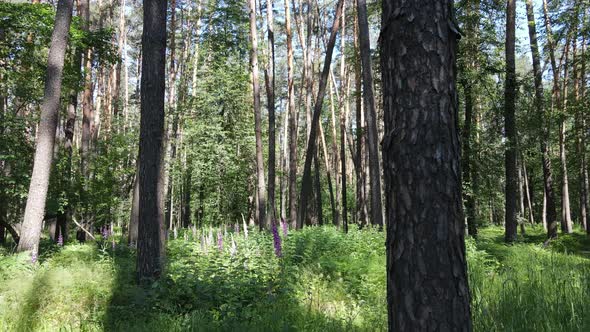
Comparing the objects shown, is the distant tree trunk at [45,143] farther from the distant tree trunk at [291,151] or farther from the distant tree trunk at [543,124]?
the distant tree trunk at [543,124]

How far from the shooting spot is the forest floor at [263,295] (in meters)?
3.70

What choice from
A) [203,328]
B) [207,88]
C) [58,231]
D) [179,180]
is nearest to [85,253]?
[203,328]

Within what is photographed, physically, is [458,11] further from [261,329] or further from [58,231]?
[58,231]

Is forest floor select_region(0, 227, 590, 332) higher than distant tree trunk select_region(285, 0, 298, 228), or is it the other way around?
distant tree trunk select_region(285, 0, 298, 228)

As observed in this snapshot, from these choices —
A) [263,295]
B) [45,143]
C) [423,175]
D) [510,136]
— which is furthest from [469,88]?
[423,175]

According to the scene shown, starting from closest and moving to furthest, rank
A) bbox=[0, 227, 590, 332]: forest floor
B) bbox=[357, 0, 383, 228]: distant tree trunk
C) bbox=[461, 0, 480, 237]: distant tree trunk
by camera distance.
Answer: bbox=[0, 227, 590, 332]: forest floor → bbox=[357, 0, 383, 228]: distant tree trunk → bbox=[461, 0, 480, 237]: distant tree trunk

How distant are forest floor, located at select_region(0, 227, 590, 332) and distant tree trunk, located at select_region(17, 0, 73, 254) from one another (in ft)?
3.18

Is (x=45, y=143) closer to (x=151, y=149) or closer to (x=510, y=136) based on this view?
(x=151, y=149)

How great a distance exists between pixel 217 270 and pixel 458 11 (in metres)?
12.9

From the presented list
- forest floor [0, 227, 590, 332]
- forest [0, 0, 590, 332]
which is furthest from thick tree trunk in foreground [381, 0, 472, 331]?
forest floor [0, 227, 590, 332]

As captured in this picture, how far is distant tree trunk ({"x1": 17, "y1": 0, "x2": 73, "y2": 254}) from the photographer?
820 centimetres

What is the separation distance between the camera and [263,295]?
5352mm

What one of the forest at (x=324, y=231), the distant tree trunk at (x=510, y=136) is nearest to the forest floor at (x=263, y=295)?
the forest at (x=324, y=231)

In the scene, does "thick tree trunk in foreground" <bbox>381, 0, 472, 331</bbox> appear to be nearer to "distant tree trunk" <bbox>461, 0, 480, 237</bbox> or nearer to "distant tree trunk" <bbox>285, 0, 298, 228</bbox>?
"distant tree trunk" <bbox>461, 0, 480, 237</bbox>
